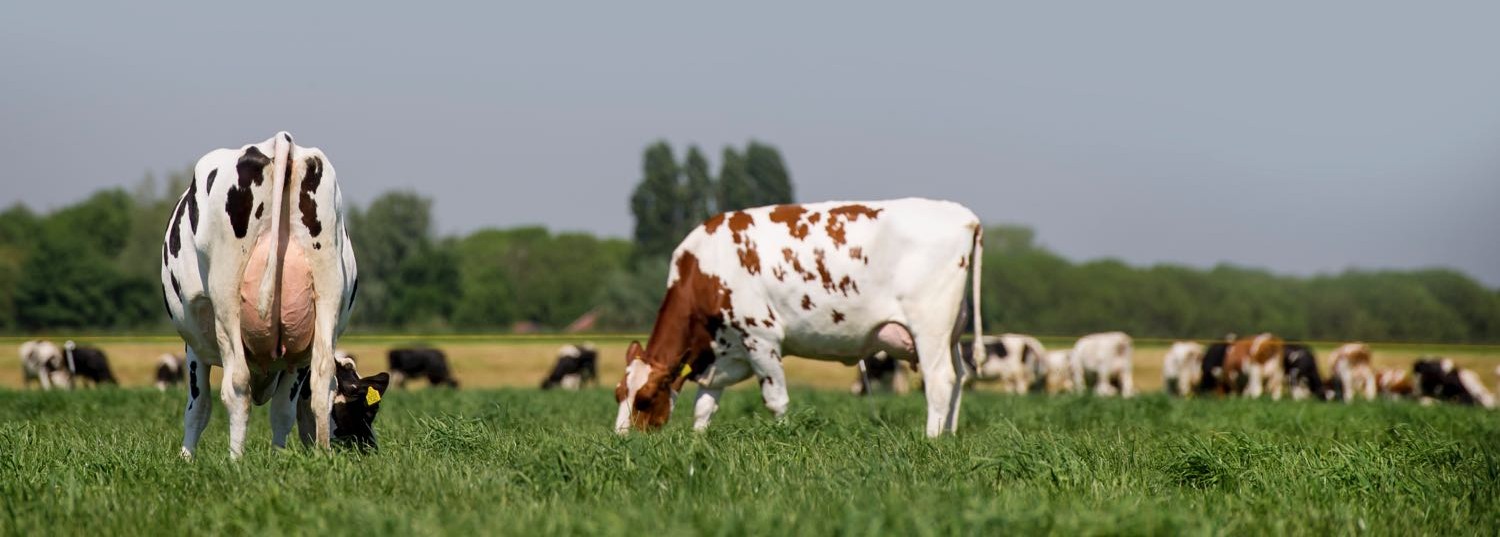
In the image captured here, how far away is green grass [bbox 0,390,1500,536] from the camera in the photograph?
478 centimetres

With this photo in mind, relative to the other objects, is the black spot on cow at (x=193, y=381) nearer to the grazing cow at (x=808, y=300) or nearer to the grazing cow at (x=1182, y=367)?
the grazing cow at (x=808, y=300)

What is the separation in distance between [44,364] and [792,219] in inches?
1338

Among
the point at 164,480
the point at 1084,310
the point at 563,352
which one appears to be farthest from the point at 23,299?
the point at 164,480

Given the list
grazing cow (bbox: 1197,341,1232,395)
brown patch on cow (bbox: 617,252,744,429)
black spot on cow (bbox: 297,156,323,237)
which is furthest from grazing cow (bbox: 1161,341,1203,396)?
black spot on cow (bbox: 297,156,323,237)

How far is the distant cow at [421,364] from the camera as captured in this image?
139ft

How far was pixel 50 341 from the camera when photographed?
3991 cm

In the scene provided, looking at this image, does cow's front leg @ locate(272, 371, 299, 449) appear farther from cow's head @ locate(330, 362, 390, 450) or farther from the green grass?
the green grass

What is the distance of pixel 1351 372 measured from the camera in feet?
114

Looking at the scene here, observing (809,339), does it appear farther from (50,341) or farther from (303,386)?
(50,341)

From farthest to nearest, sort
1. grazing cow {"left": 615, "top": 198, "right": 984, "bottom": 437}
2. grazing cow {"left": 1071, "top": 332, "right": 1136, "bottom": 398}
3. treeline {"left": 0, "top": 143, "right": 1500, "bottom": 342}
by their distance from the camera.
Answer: treeline {"left": 0, "top": 143, "right": 1500, "bottom": 342} < grazing cow {"left": 1071, "top": 332, "right": 1136, "bottom": 398} < grazing cow {"left": 615, "top": 198, "right": 984, "bottom": 437}

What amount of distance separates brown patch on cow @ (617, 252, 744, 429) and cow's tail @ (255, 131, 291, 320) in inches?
185

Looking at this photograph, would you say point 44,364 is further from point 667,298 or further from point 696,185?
point 696,185

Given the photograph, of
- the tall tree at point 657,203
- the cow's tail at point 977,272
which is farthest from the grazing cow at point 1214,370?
the tall tree at point 657,203

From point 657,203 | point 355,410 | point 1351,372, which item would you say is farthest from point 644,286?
point 355,410
